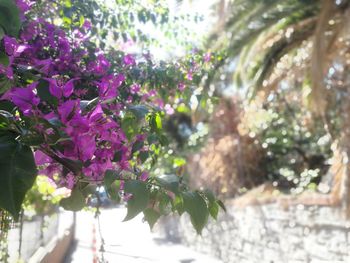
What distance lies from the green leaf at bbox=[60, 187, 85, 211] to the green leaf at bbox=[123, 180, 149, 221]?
479mm

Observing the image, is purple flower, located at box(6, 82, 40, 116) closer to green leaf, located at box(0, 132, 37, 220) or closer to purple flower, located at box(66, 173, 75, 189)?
green leaf, located at box(0, 132, 37, 220)

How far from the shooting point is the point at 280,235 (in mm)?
8727

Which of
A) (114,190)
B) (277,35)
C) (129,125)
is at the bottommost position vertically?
(114,190)

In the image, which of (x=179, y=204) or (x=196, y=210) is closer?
(x=196, y=210)

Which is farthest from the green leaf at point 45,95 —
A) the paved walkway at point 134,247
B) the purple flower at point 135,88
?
the paved walkway at point 134,247

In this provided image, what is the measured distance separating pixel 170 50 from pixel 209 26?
4348 millimetres

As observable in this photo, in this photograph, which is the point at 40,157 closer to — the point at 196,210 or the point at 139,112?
the point at 139,112

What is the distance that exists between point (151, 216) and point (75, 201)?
353mm

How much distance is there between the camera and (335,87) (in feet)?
32.8

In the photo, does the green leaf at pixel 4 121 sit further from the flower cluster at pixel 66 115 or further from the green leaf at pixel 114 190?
the green leaf at pixel 114 190

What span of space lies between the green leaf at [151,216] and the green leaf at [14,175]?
569 mm

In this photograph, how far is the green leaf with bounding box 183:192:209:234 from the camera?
4.80 ft

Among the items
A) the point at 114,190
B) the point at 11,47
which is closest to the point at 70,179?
the point at 114,190

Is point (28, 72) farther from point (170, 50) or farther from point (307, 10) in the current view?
point (307, 10)
